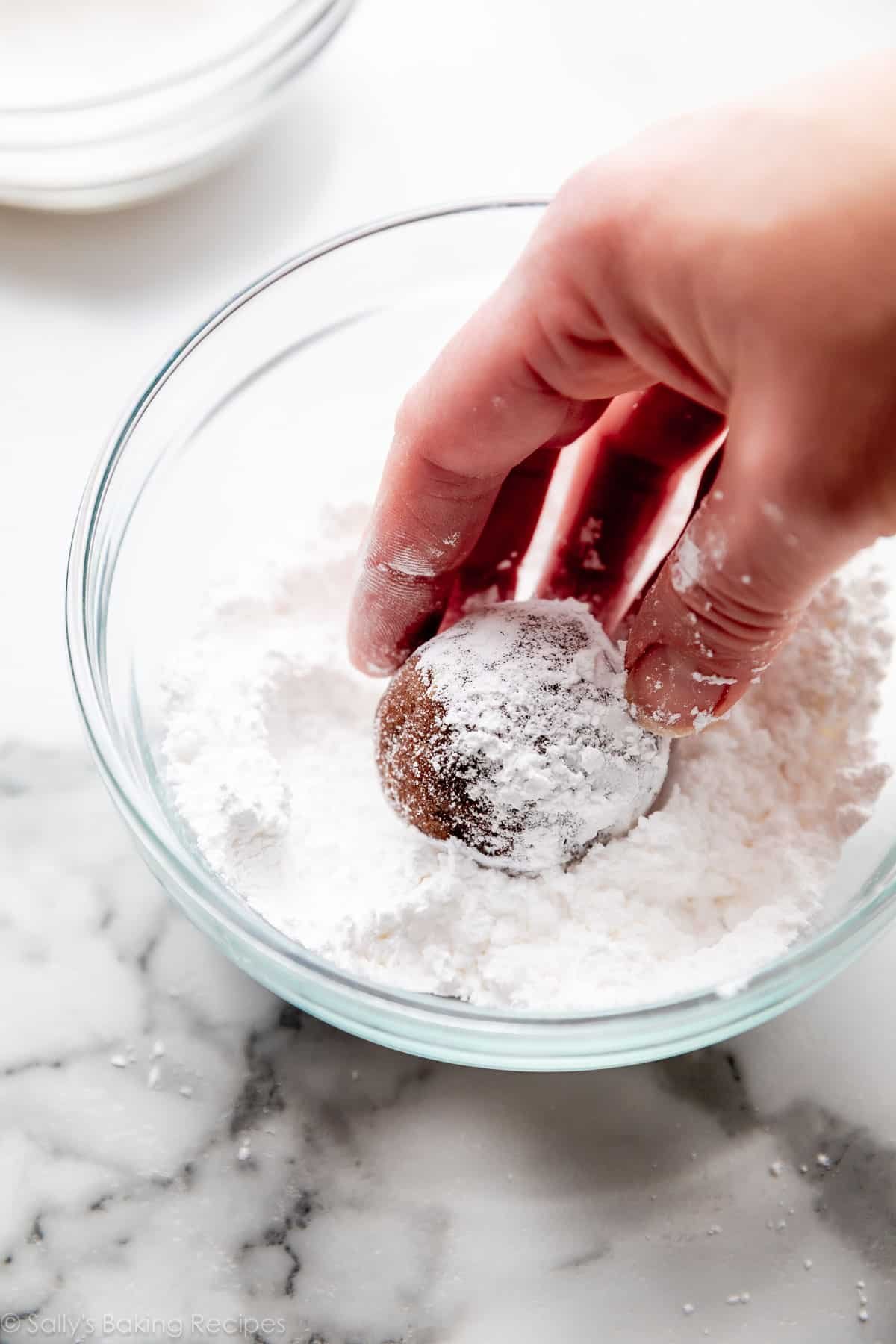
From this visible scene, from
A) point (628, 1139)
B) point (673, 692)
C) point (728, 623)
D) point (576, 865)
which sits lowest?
point (628, 1139)

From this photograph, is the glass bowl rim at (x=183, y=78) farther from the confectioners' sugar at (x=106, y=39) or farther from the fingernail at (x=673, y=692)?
the fingernail at (x=673, y=692)

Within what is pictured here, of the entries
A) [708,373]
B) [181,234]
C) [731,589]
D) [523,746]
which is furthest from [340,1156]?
[181,234]

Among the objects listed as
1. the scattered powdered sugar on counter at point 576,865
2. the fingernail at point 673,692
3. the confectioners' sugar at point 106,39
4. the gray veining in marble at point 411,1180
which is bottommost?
the gray veining in marble at point 411,1180

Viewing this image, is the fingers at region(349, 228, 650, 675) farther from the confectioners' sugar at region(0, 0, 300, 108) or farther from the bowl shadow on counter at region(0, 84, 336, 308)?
the confectioners' sugar at region(0, 0, 300, 108)

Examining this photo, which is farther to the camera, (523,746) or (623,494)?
(623,494)

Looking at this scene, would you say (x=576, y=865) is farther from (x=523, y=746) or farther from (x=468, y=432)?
(x=468, y=432)

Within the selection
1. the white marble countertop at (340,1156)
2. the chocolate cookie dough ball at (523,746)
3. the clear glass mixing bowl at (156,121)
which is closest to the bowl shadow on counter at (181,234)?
the clear glass mixing bowl at (156,121)

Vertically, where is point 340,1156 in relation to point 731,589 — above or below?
below
